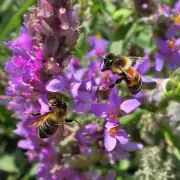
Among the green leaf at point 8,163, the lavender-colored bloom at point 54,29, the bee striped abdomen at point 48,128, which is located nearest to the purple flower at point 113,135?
the bee striped abdomen at point 48,128

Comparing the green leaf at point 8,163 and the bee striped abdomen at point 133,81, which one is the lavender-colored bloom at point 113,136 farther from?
the green leaf at point 8,163

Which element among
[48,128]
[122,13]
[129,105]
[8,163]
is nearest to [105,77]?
[129,105]

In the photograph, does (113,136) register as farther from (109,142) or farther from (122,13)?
(122,13)

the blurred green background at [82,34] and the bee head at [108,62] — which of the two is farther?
the blurred green background at [82,34]

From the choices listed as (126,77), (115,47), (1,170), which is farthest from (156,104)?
(1,170)

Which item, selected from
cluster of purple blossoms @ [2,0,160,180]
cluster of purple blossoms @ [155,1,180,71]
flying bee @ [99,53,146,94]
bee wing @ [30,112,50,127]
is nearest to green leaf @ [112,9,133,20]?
cluster of purple blossoms @ [155,1,180,71]

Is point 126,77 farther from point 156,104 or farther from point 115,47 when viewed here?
point 115,47

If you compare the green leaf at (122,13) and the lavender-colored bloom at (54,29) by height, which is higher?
the green leaf at (122,13)

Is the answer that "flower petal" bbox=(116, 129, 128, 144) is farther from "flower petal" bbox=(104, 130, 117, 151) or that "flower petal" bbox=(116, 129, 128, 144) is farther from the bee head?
the bee head
